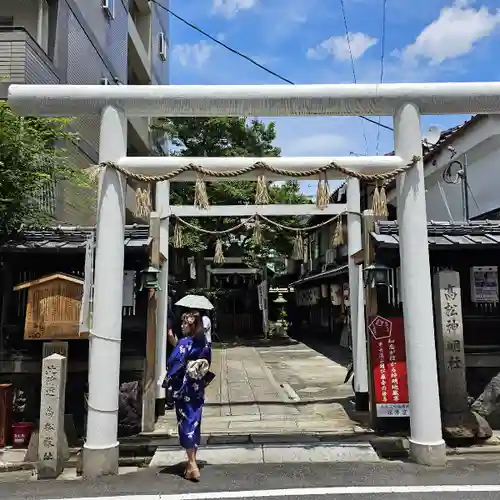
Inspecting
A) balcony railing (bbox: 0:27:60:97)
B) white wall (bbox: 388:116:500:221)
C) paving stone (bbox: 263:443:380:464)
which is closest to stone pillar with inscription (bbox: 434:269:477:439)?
paving stone (bbox: 263:443:380:464)

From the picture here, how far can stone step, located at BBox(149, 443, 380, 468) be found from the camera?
6.70 m

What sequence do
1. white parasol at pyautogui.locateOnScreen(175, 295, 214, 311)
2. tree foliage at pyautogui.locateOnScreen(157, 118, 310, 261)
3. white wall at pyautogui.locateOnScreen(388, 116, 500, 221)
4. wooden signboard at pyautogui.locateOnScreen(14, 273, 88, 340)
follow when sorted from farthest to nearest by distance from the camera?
tree foliage at pyautogui.locateOnScreen(157, 118, 310, 261) → white wall at pyautogui.locateOnScreen(388, 116, 500, 221) → wooden signboard at pyautogui.locateOnScreen(14, 273, 88, 340) → white parasol at pyautogui.locateOnScreen(175, 295, 214, 311)

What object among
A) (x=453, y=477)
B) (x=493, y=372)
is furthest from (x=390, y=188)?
(x=453, y=477)

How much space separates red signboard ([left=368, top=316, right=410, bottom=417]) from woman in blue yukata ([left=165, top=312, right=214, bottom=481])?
125 inches

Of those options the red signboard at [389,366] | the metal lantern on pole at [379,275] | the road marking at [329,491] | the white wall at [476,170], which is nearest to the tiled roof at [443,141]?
the white wall at [476,170]

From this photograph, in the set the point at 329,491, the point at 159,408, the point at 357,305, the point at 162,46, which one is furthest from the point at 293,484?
the point at 162,46

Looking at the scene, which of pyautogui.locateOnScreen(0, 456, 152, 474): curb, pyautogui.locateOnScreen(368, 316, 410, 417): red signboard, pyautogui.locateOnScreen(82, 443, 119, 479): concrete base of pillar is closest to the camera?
pyautogui.locateOnScreen(82, 443, 119, 479): concrete base of pillar

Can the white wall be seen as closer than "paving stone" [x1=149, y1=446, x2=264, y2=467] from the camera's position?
No

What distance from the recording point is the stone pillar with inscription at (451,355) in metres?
7.54

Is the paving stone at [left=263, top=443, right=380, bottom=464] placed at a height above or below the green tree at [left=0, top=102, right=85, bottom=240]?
below

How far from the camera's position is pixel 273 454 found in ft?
22.7

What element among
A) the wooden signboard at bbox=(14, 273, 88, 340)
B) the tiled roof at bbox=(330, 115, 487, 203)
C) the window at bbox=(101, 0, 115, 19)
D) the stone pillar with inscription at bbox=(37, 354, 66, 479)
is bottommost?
the stone pillar with inscription at bbox=(37, 354, 66, 479)

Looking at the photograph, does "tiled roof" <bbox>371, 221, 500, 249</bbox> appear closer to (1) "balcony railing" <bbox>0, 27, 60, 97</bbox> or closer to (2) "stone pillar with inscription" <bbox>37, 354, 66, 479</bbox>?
(2) "stone pillar with inscription" <bbox>37, 354, 66, 479</bbox>

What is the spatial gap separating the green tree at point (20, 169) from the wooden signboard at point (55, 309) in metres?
1.21
